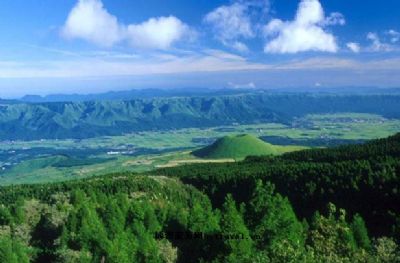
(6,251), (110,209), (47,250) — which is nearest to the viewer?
(6,251)

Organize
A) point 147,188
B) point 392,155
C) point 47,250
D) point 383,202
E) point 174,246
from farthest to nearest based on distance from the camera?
point 392,155 < point 147,188 < point 383,202 < point 47,250 < point 174,246

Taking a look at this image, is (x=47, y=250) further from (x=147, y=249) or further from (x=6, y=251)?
(x=147, y=249)

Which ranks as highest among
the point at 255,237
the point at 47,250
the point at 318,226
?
the point at 318,226

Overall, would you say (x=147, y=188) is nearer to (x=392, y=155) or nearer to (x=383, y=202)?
(x=383, y=202)

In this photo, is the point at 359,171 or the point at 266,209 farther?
the point at 359,171

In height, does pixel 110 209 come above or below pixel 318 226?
below

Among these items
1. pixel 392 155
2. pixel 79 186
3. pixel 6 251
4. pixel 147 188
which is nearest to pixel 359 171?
pixel 392 155
